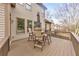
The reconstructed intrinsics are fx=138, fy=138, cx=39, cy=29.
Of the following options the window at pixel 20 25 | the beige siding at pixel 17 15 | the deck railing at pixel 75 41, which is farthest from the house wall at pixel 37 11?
the deck railing at pixel 75 41

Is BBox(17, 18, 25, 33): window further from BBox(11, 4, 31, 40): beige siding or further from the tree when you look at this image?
the tree

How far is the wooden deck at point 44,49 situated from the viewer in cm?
285

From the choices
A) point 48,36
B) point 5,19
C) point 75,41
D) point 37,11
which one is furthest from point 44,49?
point 5,19

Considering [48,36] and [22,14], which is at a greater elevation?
[22,14]

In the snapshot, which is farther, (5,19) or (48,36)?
(48,36)

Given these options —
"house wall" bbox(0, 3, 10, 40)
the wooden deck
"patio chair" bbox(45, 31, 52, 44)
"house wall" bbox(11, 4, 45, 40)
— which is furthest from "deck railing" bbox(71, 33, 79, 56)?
"house wall" bbox(0, 3, 10, 40)

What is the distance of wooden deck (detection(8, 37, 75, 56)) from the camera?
9.34ft

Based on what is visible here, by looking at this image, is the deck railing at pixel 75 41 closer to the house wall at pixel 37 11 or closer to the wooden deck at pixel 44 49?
the wooden deck at pixel 44 49

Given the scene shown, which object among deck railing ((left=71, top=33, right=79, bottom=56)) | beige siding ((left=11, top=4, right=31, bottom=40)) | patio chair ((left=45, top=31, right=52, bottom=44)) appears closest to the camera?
deck railing ((left=71, top=33, right=79, bottom=56))

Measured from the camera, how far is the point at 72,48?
9.37ft

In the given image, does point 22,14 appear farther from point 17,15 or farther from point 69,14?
point 69,14

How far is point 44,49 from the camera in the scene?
2.89 meters

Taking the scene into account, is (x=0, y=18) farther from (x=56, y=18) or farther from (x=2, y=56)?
(x=56, y=18)

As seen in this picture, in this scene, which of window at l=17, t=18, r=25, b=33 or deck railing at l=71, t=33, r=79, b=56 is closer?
deck railing at l=71, t=33, r=79, b=56
